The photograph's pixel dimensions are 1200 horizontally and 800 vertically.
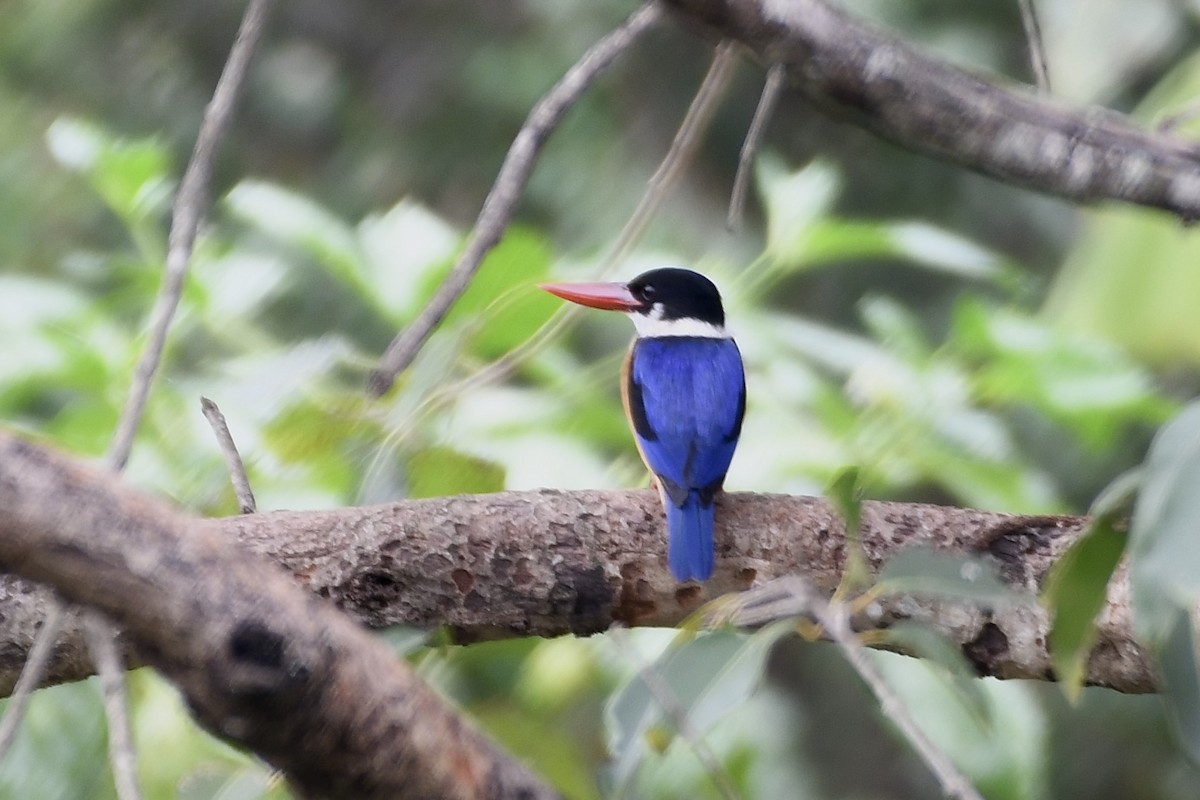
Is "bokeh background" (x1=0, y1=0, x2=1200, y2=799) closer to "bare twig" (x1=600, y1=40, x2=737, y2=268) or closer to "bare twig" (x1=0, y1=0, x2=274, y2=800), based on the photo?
"bare twig" (x1=600, y1=40, x2=737, y2=268)

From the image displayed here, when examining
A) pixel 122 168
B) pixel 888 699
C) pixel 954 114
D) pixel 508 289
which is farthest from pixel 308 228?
pixel 888 699

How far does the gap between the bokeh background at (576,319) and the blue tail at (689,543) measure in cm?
25

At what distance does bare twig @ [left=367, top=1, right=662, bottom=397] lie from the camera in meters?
1.38

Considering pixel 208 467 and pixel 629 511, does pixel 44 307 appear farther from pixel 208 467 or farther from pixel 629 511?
pixel 629 511

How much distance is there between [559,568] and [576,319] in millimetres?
314

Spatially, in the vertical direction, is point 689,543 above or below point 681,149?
below

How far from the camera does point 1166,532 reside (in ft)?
2.59

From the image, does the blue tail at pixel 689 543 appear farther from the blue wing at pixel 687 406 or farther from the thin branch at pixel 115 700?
the thin branch at pixel 115 700

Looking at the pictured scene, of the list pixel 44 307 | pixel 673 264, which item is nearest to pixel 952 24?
pixel 673 264

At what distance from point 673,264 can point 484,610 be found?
1199mm

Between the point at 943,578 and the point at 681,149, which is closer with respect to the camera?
the point at 943,578

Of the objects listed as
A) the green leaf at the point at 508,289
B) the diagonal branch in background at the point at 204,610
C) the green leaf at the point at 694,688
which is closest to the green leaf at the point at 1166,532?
the green leaf at the point at 694,688

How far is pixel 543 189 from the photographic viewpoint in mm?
4258

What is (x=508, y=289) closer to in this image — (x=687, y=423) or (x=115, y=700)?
(x=687, y=423)
